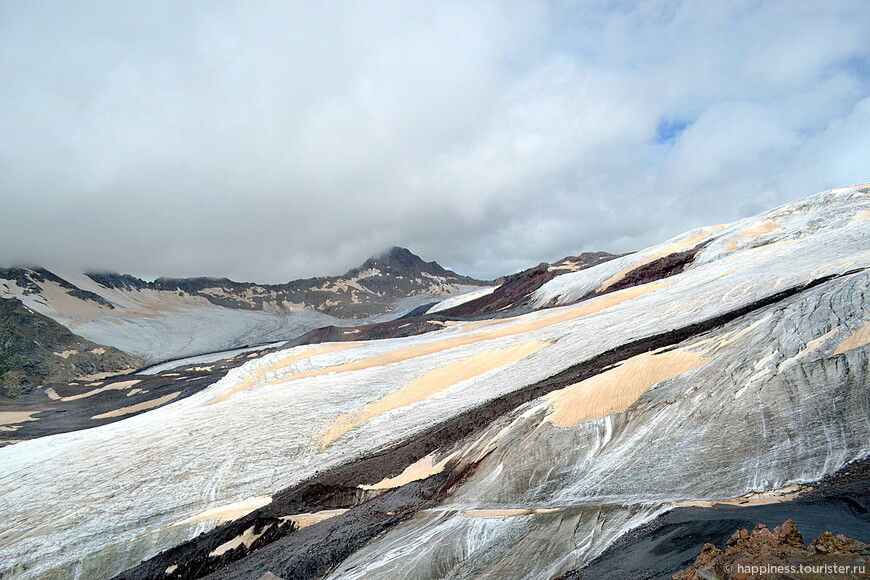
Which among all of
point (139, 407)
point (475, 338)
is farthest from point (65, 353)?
point (475, 338)

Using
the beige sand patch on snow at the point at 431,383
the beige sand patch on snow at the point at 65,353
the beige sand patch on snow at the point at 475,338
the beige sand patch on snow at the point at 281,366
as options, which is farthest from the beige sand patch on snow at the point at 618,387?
the beige sand patch on snow at the point at 65,353

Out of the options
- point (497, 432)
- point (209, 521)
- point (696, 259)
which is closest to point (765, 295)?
point (497, 432)

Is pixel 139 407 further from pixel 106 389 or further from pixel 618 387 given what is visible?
pixel 618 387

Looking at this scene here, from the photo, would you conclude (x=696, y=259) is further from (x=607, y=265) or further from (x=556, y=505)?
(x=556, y=505)

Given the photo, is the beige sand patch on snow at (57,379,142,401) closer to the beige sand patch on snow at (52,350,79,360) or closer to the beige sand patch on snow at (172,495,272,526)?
the beige sand patch on snow at (52,350,79,360)

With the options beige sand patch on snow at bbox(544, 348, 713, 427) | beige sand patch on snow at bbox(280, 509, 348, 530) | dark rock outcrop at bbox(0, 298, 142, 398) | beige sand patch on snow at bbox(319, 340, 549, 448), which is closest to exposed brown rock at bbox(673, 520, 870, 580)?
beige sand patch on snow at bbox(544, 348, 713, 427)

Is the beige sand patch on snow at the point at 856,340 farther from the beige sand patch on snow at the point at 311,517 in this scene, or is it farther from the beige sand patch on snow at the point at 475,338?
the beige sand patch on snow at the point at 475,338
